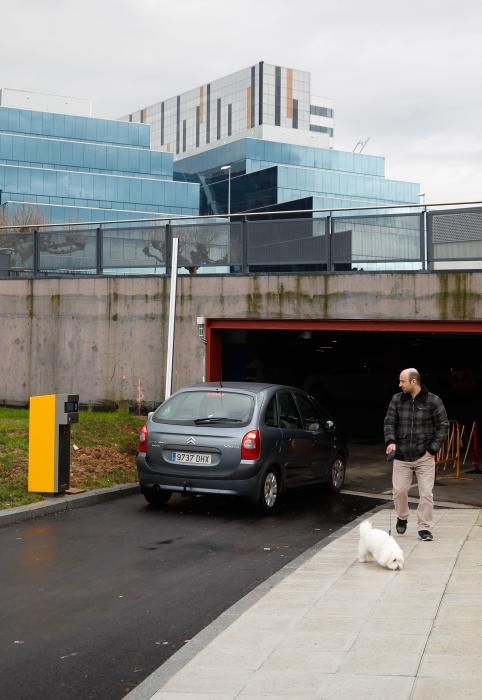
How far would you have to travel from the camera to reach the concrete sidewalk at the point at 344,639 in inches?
192

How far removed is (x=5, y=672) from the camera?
536 centimetres

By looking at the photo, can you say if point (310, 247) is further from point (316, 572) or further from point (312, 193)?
point (312, 193)

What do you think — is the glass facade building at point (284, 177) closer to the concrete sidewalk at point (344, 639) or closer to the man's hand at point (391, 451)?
the man's hand at point (391, 451)

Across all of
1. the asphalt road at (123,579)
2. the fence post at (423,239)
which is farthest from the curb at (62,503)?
the fence post at (423,239)

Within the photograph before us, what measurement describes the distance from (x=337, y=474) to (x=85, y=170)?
8171 centimetres

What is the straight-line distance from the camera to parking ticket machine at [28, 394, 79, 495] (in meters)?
11.4

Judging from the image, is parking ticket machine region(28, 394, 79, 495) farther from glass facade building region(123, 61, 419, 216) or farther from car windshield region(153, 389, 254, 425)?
glass facade building region(123, 61, 419, 216)

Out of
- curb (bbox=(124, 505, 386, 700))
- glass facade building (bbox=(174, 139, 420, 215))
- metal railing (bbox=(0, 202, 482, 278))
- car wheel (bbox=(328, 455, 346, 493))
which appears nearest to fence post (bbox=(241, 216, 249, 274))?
metal railing (bbox=(0, 202, 482, 278))

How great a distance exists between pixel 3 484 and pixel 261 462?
10.2ft

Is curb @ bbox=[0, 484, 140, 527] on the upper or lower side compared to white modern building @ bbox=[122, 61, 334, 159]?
lower

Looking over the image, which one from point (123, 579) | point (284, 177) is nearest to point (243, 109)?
point (284, 177)

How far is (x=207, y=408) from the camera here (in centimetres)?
1160

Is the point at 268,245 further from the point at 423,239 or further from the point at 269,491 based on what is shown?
the point at 269,491

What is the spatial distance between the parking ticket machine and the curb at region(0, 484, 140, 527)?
22 centimetres
